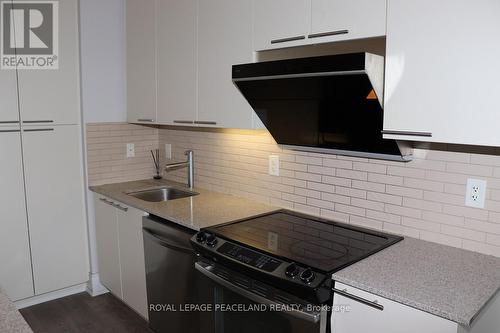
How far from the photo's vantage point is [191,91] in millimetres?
2457

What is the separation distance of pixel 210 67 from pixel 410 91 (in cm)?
116

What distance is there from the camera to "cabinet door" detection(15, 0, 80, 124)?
2.80 metres

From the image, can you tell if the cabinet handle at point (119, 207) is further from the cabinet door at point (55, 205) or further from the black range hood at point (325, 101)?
the black range hood at point (325, 101)

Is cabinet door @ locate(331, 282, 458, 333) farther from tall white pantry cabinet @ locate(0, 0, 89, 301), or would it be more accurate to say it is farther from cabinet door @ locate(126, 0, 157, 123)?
tall white pantry cabinet @ locate(0, 0, 89, 301)

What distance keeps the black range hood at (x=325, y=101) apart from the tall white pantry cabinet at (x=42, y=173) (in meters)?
1.60

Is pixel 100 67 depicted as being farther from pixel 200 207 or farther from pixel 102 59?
pixel 200 207

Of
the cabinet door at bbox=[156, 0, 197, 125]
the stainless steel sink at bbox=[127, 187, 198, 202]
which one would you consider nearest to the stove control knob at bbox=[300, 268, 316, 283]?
the cabinet door at bbox=[156, 0, 197, 125]

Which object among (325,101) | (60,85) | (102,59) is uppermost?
(102,59)

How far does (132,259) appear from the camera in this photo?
8.82 ft

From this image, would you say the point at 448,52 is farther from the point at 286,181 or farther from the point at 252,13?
the point at 286,181

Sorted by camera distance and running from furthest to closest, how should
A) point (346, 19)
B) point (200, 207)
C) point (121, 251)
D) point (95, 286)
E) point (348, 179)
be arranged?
point (95, 286) → point (121, 251) → point (200, 207) → point (348, 179) → point (346, 19)

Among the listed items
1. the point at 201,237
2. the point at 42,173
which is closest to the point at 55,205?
the point at 42,173

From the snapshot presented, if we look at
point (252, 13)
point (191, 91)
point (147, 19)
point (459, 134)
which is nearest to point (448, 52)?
point (459, 134)
